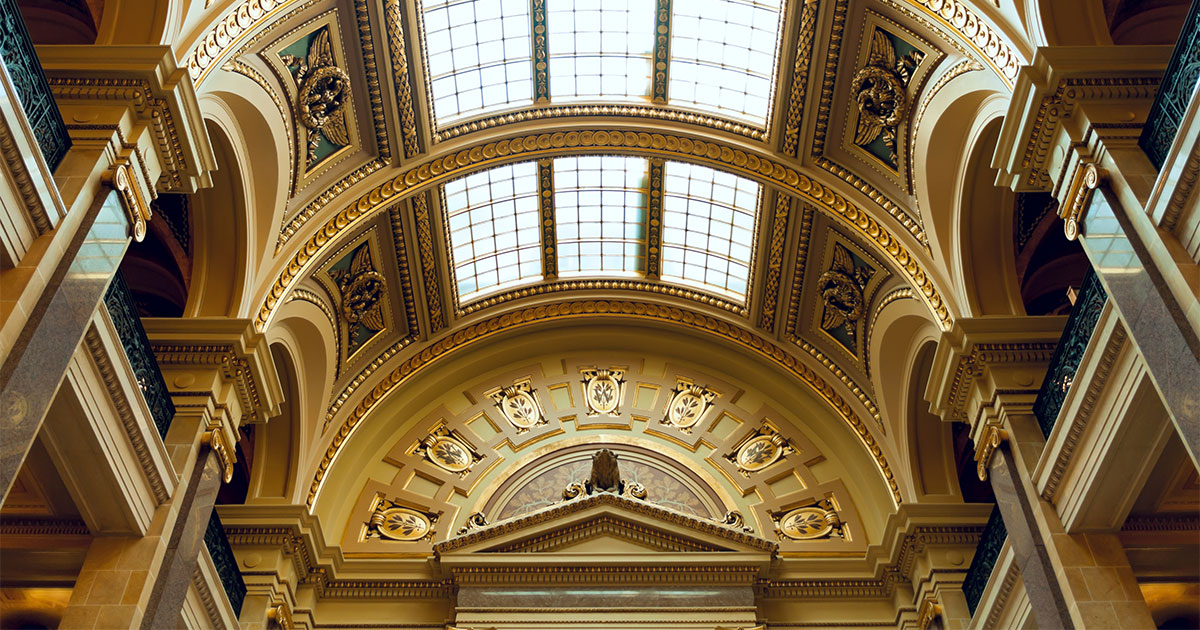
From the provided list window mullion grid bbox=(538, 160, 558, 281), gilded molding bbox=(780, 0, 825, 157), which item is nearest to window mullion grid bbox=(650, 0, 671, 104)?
gilded molding bbox=(780, 0, 825, 157)

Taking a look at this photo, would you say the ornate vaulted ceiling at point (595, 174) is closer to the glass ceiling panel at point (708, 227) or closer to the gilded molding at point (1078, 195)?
the glass ceiling panel at point (708, 227)

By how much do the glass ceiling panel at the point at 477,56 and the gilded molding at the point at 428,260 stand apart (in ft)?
4.38

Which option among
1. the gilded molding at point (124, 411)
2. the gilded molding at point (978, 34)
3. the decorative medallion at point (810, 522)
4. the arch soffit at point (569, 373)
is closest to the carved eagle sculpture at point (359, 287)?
the arch soffit at point (569, 373)

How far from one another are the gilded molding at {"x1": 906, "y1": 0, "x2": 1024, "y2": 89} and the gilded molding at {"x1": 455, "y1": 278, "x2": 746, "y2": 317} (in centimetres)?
724

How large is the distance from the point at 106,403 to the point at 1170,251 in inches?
319

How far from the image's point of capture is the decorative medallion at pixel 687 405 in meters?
15.8

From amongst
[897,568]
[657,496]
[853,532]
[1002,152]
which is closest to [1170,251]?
[1002,152]

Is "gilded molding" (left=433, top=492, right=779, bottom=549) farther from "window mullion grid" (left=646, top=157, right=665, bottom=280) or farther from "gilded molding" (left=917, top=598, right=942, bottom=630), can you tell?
"window mullion grid" (left=646, top=157, right=665, bottom=280)

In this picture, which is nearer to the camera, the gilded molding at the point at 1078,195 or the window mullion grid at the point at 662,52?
the gilded molding at the point at 1078,195

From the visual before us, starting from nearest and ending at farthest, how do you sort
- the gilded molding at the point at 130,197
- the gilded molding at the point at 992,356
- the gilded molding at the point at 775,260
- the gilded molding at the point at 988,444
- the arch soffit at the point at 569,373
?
the gilded molding at the point at 130,197 < the gilded molding at the point at 988,444 < the gilded molding at the point at 992,356 < the gilded molding at the point at 775,260 < the arch soffit at the point at 569,373

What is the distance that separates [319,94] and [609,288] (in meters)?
6.80

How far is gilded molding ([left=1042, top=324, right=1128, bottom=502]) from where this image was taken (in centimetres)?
764

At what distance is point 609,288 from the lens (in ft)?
55.4

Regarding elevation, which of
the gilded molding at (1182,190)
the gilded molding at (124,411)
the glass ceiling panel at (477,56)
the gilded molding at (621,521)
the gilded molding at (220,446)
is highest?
the glass ceiling panel at (477,56)
